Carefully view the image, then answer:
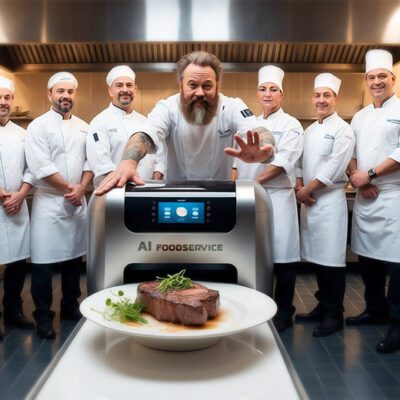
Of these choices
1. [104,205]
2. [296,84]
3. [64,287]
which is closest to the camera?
[104,205]

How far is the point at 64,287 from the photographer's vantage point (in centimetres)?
309

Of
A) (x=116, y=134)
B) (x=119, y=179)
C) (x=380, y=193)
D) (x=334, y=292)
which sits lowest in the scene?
(x=334, y=292)

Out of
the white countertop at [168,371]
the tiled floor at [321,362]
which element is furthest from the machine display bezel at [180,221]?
the tiled floor at [321,362]

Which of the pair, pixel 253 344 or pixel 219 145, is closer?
pixel 253 344

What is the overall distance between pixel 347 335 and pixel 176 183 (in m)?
2.13

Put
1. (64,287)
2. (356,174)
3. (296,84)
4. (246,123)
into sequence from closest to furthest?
(246,123), (356,174), (64,287), (296,84)

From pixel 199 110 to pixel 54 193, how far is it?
1.68 meters

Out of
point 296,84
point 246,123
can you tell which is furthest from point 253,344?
point 296,84

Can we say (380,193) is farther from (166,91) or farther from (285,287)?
(166,91)

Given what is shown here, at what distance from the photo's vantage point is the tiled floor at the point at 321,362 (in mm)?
2176

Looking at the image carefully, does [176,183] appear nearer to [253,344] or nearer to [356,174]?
[253,344]

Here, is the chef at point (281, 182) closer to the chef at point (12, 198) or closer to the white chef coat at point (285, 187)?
the white chef coat at point (285, 187)

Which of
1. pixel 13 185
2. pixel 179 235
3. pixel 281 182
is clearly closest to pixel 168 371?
pixel 179 235

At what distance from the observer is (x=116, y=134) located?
9.77ft
